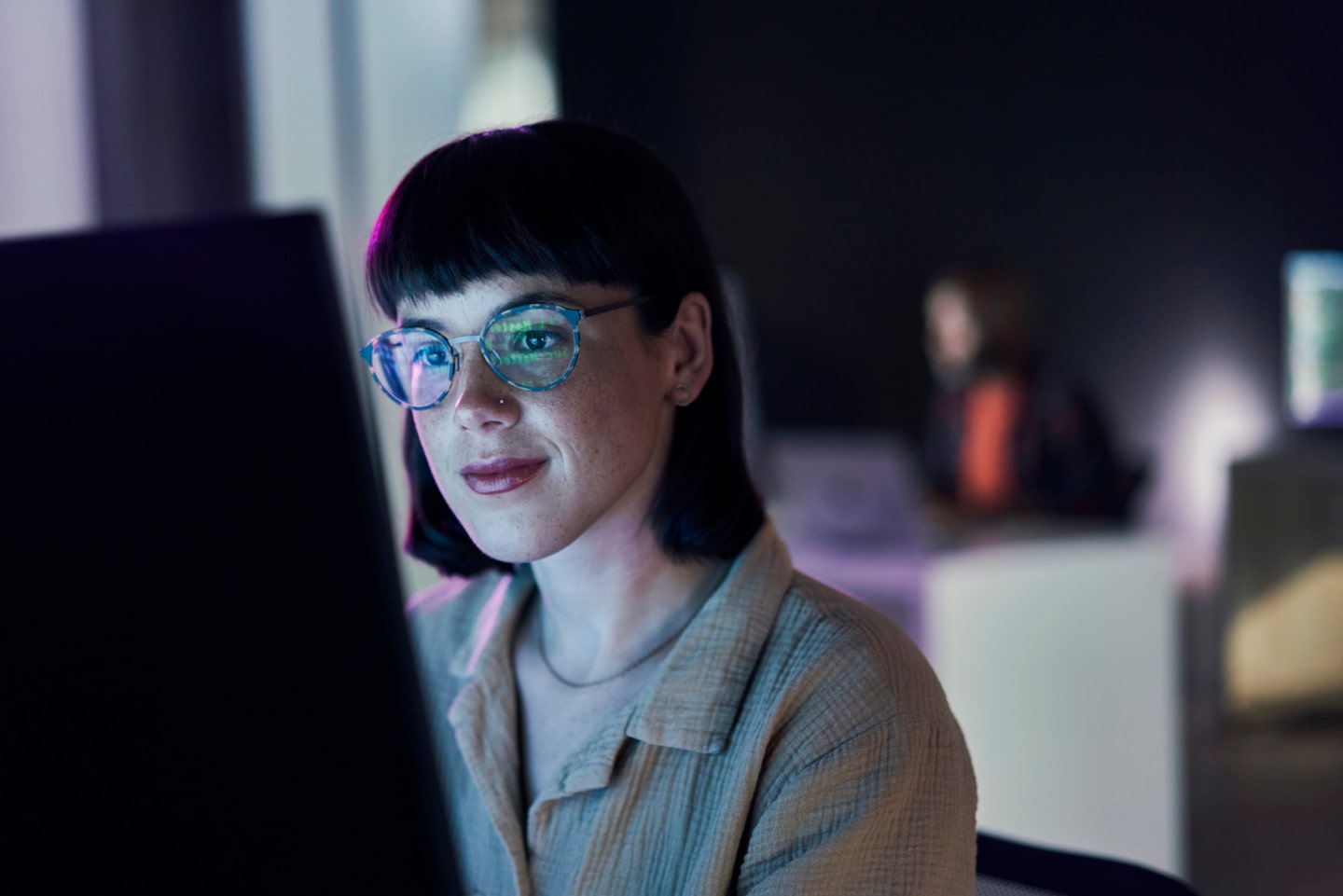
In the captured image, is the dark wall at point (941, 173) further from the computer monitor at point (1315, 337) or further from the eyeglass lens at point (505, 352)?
the eyeglass lens at point (505, 352)

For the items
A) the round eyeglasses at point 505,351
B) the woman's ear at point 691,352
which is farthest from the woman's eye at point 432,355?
the woman's ear at point 691,352

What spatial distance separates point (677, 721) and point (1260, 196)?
5448mm

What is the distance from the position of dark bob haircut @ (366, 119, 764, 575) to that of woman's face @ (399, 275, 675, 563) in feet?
0.06

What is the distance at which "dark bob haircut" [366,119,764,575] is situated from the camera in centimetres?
94

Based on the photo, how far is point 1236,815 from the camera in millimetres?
3480

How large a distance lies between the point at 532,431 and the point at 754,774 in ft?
1.05

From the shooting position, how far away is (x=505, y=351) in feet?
3.08

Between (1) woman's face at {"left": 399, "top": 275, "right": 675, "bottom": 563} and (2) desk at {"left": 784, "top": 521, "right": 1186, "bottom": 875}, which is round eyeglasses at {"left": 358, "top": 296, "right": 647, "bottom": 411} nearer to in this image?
(1) woman's face at {"left": 399, "top": 275, "right": 675, "bottom": 563}

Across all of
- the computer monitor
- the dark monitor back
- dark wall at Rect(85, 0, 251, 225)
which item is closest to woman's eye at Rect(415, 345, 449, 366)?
the dark monitor back

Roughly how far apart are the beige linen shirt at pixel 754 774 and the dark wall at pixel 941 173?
465 cm

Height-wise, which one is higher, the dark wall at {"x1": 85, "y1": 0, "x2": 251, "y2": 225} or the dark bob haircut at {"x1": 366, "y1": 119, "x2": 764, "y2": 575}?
the dark wall at {"x1": 85, "y1": 0, "x2": 251, "y2": 225}

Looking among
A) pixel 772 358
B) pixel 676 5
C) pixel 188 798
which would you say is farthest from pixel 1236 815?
pixel 676 5

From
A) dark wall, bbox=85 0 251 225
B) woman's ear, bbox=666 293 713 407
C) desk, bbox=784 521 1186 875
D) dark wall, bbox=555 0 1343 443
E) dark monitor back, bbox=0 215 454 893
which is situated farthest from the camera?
dark wall, bbox=555 0 1343 443

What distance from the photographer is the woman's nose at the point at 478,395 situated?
0.94 m
